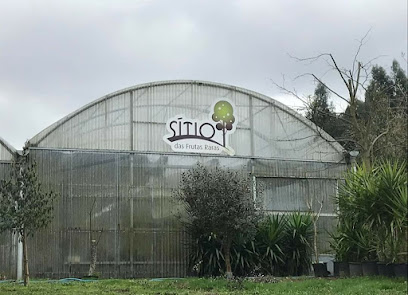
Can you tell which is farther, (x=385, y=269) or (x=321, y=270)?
(x=321, y=270)

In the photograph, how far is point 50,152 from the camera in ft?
66.8

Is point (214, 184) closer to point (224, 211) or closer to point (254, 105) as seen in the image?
point (224, 211)

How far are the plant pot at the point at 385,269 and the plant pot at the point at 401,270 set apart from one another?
0.83 ft

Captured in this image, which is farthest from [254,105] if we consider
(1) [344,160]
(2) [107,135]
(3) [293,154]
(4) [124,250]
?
(4) [124,250]

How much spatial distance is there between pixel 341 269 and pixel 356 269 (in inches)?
31.4

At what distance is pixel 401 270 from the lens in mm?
14188

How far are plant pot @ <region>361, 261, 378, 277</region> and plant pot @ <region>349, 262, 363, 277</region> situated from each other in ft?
0.89

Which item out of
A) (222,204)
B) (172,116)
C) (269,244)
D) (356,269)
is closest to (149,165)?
(172,116)

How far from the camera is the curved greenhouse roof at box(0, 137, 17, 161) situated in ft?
65.8

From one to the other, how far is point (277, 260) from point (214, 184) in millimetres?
4797

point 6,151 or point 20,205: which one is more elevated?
point 6,151

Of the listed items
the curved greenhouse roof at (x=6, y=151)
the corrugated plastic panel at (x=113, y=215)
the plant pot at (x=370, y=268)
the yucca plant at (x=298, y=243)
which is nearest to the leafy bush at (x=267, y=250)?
the yucca plant at (x=298, y=243)

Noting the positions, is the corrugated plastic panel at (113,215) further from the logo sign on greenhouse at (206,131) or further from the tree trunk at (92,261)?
the logo sign on greenhouse at (206,131)

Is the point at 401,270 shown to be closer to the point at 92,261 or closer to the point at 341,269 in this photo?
the point at 341,269
